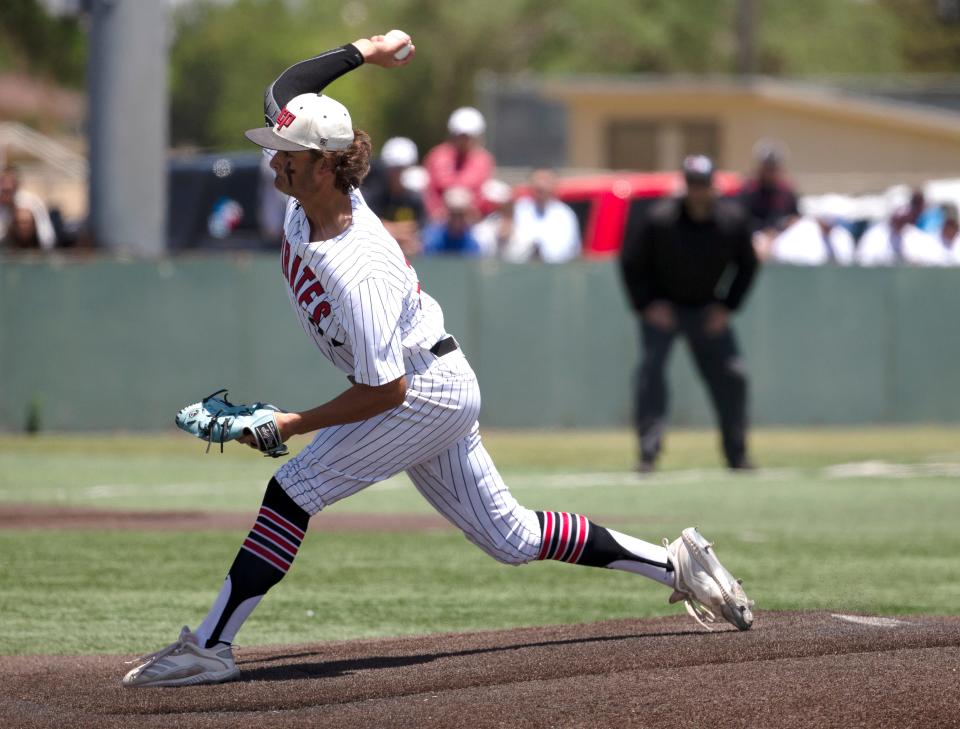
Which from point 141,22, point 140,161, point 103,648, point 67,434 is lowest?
point 67,434

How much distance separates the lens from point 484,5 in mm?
59719

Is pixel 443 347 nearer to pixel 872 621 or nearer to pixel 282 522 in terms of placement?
pixel 282 522

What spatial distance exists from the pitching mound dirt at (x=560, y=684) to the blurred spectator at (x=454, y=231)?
1017 cm

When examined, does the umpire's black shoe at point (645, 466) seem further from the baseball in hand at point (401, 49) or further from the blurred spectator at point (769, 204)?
the baseball in hand at point (401, 49)

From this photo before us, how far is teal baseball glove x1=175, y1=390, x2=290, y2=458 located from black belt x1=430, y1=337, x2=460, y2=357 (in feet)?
2.05

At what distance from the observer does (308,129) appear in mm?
5402

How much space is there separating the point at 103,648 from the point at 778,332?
11.0 metres

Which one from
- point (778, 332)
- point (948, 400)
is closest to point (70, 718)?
point (778, 332)

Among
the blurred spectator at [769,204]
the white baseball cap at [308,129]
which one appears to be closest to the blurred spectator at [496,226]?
the blurred spectator at [769,204]

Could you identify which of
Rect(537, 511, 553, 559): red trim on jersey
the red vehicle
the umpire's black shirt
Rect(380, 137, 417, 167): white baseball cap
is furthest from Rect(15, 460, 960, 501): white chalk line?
Rect(537, 511, 553, 559): red trim on jersey

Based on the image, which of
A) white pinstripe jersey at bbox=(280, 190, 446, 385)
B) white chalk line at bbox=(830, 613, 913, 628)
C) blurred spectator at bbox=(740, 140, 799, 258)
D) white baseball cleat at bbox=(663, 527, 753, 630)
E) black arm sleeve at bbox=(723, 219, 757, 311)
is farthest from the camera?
blurred spectator at bbox=(740, 140, 799, 258)

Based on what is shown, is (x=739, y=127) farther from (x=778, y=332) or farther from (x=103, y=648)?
(x=103, y=648)

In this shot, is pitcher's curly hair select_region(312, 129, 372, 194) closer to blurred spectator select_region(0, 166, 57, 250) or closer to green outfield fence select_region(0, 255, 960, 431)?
green outfield fence select_region(0, 255, 960, 431)

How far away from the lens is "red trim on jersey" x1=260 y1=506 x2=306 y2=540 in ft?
18.0
